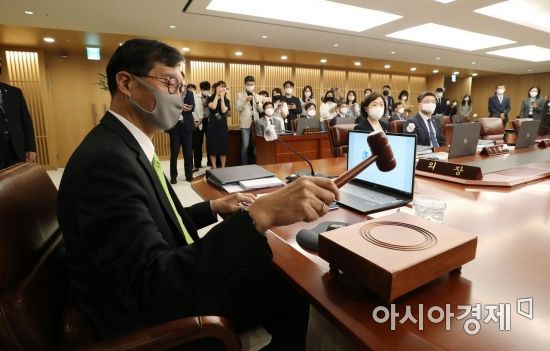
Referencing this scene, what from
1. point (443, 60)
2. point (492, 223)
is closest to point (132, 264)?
point (492, 223)

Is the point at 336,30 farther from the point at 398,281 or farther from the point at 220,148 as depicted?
the point at 398,281

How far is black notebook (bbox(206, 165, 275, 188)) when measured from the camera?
1.61 meters

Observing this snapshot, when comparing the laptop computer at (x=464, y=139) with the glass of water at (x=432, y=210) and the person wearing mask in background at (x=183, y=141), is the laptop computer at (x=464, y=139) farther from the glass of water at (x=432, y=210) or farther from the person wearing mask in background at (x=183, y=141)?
the person wearing mask in background at (x=183, y=141)

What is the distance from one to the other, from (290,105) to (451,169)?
523 centimetres

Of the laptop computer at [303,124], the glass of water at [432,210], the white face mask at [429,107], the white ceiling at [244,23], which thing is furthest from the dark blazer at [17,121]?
the white face mask at [429,107]

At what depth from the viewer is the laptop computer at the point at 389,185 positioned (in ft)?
4.01

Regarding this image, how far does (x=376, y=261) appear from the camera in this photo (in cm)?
63

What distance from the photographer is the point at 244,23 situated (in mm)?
4711

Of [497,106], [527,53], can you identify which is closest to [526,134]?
[497,106]

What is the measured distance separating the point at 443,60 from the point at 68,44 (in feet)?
29.3

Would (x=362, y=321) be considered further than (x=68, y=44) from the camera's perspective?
No

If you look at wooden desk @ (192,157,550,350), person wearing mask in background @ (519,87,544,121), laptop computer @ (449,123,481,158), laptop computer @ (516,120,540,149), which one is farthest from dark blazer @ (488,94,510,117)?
wooden desk @ (192,157,550,350)

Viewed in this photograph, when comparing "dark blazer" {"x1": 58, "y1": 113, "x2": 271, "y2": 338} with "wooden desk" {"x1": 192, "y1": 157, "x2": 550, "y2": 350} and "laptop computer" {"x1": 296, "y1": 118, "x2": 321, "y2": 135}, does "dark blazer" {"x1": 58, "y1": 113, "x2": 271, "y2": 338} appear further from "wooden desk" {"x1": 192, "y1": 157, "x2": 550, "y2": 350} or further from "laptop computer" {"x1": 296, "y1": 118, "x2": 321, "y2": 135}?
"laptop computer" {"x1": 296, "y1": 118, "x2": 321, "y2": 135}

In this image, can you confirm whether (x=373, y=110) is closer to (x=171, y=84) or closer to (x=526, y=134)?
(x=526, y=134)
